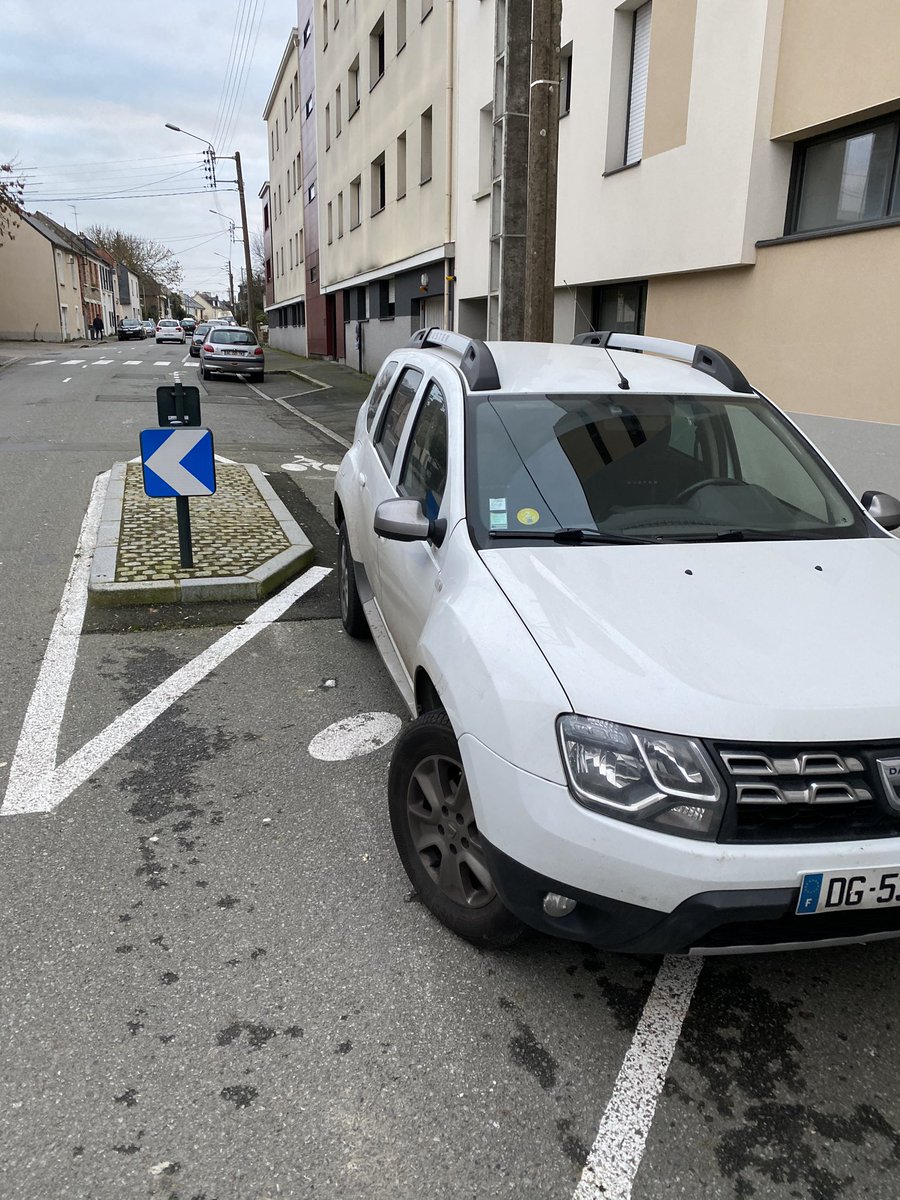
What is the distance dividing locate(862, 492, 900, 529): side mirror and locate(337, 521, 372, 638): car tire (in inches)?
110

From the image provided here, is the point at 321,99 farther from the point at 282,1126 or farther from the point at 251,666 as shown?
the point at 282,1126

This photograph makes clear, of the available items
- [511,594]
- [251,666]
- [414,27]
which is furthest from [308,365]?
[511,594]

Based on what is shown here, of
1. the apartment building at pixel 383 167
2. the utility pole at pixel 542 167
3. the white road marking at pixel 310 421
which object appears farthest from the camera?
the apartment building at pixel 383 167

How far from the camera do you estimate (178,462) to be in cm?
616

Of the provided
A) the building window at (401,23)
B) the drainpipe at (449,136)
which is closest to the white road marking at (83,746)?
the drainpipe at (449,136)

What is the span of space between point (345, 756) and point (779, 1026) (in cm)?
217

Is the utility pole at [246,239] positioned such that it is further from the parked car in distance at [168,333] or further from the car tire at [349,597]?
the car tire at [349,597]

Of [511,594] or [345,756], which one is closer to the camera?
[511,594]

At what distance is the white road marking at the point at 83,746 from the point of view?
374 centimetres

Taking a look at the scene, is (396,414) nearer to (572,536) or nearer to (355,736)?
(355,736)

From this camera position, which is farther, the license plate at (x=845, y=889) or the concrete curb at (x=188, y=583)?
the concrete curb at (x=188, y=583)

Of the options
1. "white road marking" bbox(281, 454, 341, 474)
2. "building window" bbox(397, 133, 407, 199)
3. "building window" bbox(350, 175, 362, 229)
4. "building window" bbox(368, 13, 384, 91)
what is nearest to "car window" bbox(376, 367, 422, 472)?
"white road marking" bbox(281, 454, 341, 474)

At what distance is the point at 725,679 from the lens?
7.57 feet

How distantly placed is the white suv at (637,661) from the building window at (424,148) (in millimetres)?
17231
